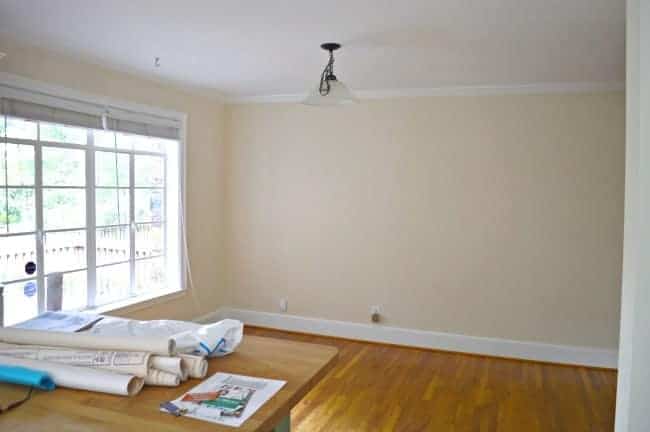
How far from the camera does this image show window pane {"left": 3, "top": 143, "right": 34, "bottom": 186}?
3189 millimetres

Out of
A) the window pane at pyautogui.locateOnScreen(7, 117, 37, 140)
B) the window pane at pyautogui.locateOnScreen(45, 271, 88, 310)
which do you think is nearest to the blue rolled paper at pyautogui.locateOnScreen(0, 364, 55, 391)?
the window pane at pyautogui.locateOnScreen(7, 117, 37, 140)

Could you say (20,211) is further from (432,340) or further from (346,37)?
(432,340)

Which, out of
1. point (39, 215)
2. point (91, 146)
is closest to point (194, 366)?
point (39, 215)

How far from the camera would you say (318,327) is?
4961 millimetres

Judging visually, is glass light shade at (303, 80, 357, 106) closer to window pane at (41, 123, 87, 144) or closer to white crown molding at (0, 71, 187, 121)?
white crown molding at (0, 71, 187, 121)

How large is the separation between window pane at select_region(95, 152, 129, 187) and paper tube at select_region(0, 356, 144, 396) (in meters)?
2.71

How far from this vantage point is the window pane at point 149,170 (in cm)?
430

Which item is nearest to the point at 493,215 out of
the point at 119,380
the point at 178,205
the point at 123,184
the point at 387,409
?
the point at 387,409

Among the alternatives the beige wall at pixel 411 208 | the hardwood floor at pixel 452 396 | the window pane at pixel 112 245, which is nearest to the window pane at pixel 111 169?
the window pane at pixel 112 245

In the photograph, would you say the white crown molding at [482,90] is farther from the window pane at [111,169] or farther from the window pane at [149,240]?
the window pane at [149,240]

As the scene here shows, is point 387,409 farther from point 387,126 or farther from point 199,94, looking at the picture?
point 199,94

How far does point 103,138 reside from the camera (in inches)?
154

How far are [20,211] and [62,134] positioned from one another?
2.17ft

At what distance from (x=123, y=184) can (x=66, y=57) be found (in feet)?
3.61
